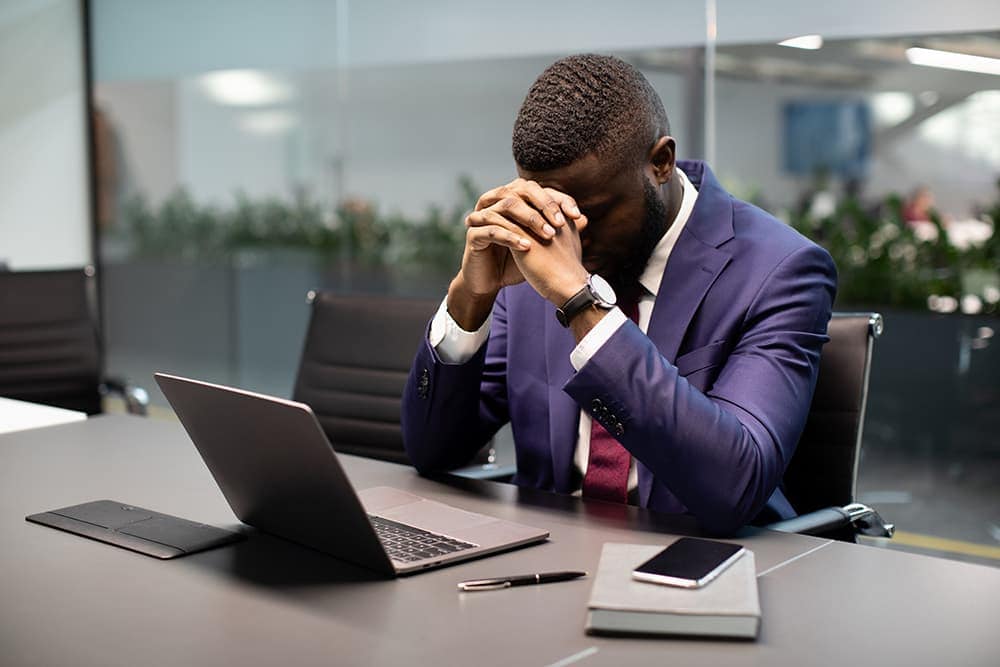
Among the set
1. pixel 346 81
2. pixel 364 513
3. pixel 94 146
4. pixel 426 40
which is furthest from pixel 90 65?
pixel 364 513

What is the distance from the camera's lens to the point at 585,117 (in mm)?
1774

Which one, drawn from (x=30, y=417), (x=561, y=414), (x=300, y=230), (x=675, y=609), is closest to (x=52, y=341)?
(x=30, y=417)

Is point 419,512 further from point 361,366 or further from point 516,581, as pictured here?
point 361,366

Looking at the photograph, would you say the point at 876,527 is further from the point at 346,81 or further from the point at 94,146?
the point at 94,146

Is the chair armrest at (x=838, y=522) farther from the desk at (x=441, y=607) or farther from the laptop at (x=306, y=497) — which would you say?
the laptop at (x=306, y=497)

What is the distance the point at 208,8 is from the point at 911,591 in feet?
15.8

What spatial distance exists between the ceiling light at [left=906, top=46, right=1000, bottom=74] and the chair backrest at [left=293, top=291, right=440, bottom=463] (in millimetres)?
1832

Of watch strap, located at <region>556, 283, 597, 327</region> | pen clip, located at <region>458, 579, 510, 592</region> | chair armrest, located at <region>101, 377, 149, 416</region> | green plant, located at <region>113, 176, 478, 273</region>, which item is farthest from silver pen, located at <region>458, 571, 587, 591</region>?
green plant, located at <region>113, 176, 478, 273</region>

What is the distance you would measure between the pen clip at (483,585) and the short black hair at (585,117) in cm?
72

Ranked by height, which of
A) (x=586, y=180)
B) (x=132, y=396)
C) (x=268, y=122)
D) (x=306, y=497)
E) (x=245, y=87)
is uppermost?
(x=245, y=87)

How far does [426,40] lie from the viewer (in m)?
4.52

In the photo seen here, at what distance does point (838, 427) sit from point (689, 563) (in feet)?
2.89

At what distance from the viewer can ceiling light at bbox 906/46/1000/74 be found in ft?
10.9

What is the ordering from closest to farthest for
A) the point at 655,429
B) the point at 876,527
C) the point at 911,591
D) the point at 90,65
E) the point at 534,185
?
1. the point at 911,591
2. the point at 655,429
3. the point at 534,185
4. the point at 876,527
5. the point at 90,65
